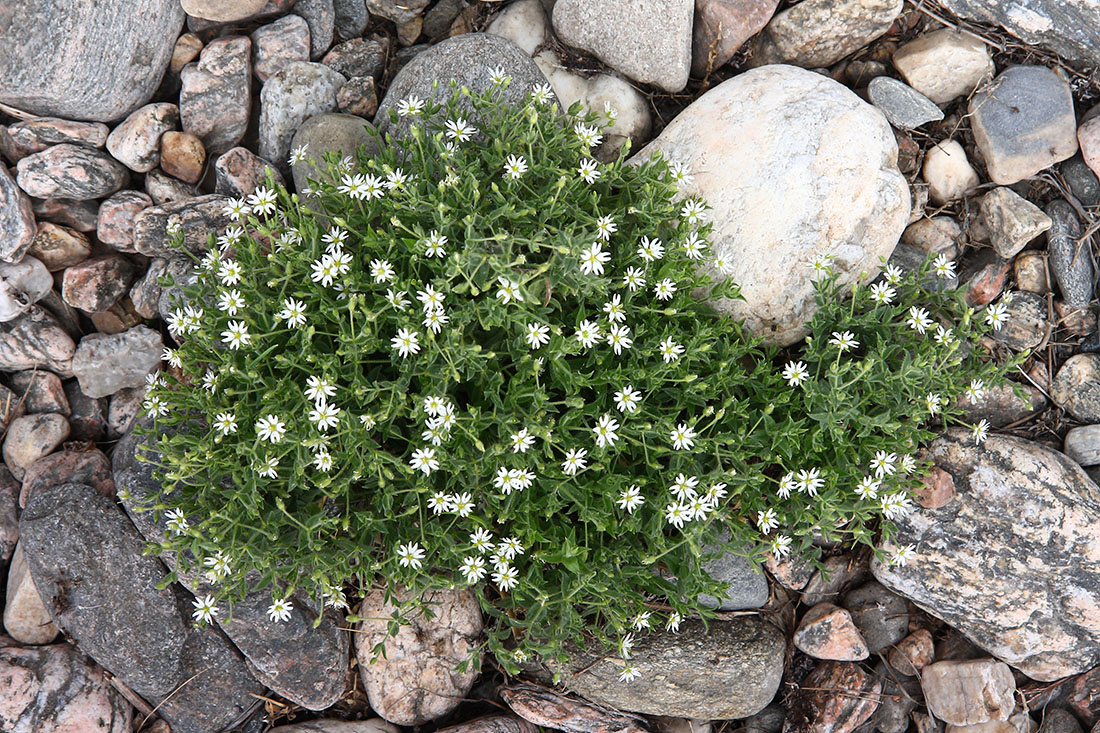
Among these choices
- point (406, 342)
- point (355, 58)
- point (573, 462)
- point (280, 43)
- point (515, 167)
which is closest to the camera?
point (406, 342)

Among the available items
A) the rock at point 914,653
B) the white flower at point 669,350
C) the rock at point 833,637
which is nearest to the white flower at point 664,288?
the white flower at point 669,350

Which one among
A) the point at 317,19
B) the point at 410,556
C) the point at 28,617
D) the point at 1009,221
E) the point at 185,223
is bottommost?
the point at 28,617

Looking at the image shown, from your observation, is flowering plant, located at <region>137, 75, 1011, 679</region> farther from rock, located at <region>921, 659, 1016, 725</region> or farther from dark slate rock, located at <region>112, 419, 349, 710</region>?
rock, located at <region>921, 659, 1016, 725</region>

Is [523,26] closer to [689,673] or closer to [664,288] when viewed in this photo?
[664,288]

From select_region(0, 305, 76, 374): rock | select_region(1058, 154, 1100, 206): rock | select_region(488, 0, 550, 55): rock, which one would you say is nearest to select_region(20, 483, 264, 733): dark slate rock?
select_region(0, 305, 76, 374): rock

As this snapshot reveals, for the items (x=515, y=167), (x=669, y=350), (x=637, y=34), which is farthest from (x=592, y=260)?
(x=637, y=34)

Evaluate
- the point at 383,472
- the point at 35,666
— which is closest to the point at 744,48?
the point at 383,472

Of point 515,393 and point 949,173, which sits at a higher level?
point 949,173
